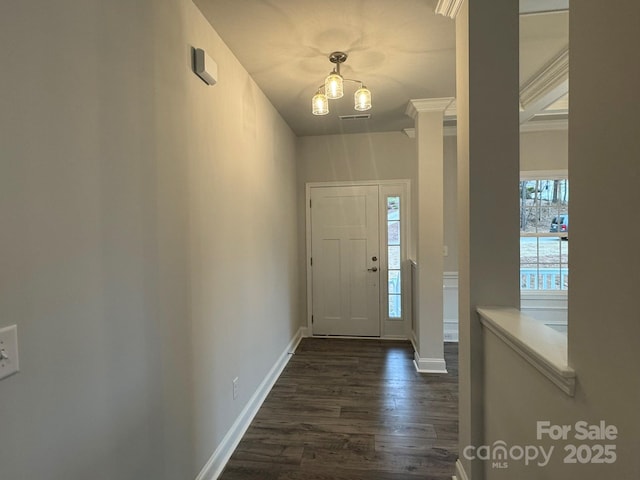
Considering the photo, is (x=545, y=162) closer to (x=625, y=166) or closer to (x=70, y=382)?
(x=625, y=166)

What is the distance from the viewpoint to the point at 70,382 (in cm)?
100

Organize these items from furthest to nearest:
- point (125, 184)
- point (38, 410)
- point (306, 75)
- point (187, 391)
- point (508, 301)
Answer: point (306, 75) → point (187, 391) → point (508, 301) → point (125, 184) → point (38, 410)

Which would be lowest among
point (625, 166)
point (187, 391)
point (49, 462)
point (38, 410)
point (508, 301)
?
point (187, 391)

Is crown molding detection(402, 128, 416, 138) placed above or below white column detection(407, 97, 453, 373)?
above

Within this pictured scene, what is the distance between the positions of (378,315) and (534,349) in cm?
337

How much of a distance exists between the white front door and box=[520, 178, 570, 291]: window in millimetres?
1892

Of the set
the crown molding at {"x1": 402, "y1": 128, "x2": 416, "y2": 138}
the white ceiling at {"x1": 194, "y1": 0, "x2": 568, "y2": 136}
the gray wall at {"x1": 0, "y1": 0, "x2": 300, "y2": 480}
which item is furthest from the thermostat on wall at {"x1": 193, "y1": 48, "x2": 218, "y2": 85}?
the crown molding at {"x1": 402, "y1": 128, "x2": 416, "y2": 138}

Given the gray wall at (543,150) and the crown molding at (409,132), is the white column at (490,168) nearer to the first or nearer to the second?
the crown molding at (409,132)

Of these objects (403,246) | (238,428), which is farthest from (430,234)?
(238,428)

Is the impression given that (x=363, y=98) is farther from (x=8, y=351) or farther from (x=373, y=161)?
(x=8, y=351)

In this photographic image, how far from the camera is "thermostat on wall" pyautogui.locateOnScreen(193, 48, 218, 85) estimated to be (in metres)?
1.76

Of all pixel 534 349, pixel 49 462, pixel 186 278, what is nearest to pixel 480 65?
pixel 534 349

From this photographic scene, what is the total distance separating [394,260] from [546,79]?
240 cm

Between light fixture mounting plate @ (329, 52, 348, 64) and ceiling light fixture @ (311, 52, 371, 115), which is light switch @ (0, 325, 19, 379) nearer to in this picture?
ceiling light fixture @ (311, 52, 371, 115)
